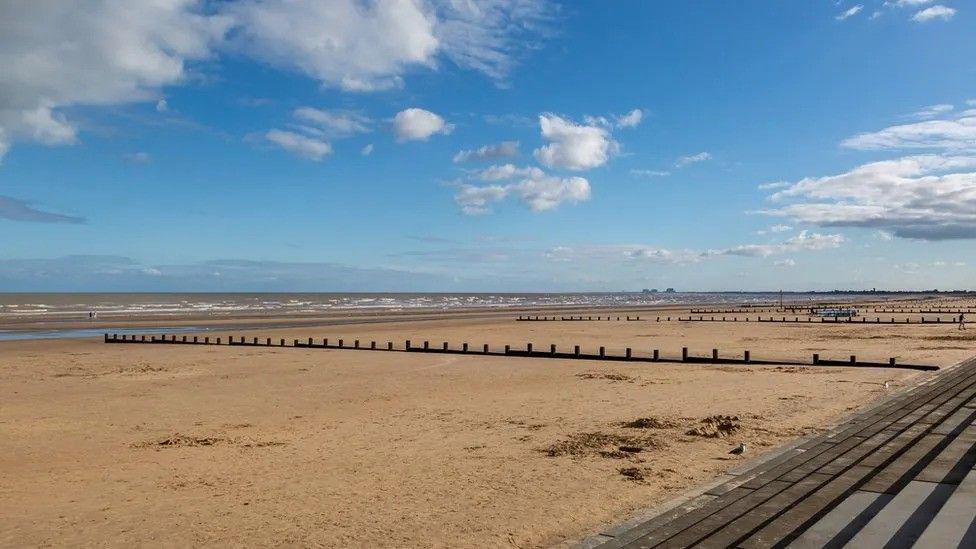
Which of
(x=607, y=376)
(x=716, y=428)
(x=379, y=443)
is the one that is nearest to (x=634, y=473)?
(x=716, y=428)

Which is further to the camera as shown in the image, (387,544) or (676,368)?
(676,368)

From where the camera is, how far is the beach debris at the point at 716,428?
1257 centimetres

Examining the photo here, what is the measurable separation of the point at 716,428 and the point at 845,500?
198 inches

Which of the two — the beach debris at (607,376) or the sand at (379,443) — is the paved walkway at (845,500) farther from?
the beach debris at (607,376)

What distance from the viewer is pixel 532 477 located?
10102 mm

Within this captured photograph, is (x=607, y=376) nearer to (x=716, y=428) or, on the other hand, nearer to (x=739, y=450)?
(x=716, y=428)

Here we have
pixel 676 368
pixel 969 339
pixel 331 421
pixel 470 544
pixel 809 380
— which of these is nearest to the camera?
pixel 470 544

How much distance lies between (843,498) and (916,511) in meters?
0.74

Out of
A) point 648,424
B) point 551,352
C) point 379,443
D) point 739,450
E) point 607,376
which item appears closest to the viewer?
point 739,450

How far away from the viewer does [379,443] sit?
506 inches

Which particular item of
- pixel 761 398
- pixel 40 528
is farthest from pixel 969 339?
pixel 40 528

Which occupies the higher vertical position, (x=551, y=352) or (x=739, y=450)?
(x=739, y=450)

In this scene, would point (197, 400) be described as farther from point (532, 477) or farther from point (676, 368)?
point (676, 368)

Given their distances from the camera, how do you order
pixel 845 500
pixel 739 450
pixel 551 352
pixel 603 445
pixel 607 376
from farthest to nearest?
pixel 551 352, pixel 607 376, pixel 603 445, pixel 739 450, pixel 845 500
